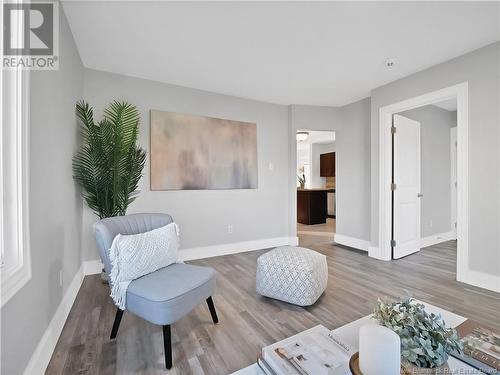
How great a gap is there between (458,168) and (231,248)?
2.98 m

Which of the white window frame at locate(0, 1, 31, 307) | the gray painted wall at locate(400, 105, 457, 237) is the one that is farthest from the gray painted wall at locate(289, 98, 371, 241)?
the white window frame at locate(0, 1, 31, 307)

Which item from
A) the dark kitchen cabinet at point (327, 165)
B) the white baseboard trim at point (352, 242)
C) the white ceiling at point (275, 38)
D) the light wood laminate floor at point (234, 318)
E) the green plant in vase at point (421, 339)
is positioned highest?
the white ceiling at point (275, 38)

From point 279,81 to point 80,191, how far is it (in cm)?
273

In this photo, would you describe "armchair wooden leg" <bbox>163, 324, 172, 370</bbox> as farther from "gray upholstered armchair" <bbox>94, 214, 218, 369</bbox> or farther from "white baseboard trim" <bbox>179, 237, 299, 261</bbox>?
"white baseboard trim" <bbox>179, 237, 299, 261</bbox>

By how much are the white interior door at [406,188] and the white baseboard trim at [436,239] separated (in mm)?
382

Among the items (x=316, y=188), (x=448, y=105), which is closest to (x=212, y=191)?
(x=448, y=105)

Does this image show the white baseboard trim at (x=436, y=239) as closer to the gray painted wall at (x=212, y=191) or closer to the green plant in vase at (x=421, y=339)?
the gray painted wall at (x=212, y=191)

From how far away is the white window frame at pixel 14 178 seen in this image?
1.07m

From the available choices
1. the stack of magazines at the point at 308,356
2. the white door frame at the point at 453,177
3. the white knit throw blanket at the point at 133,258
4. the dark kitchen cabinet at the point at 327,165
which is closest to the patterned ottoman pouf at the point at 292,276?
the white knit throw blanket at the point at 133,258

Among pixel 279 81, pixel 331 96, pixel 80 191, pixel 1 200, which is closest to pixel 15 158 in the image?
pixel 1 200

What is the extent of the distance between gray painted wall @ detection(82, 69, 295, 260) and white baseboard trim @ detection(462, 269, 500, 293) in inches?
92.5

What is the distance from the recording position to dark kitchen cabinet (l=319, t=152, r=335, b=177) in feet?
23.7

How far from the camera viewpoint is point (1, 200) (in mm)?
1048

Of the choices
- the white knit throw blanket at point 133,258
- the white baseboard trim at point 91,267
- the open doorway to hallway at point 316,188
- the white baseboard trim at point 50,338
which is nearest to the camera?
the white baseboard trim at point 50,338
